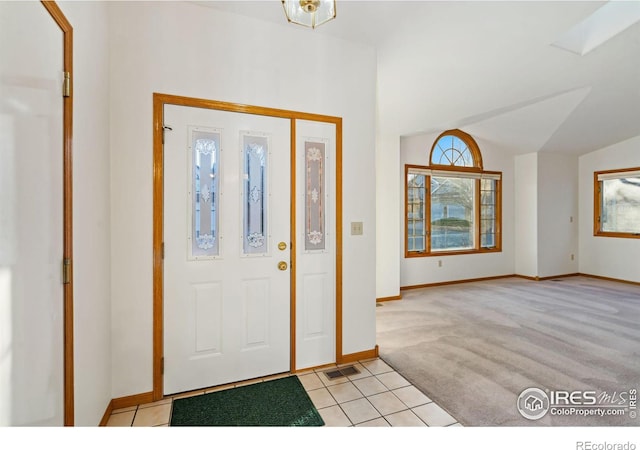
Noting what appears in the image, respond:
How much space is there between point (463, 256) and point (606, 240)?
306 centimetres

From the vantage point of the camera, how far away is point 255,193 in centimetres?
245

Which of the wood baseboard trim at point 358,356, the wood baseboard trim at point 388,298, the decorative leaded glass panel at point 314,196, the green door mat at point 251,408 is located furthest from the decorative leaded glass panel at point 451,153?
the green door mat at point 251,408

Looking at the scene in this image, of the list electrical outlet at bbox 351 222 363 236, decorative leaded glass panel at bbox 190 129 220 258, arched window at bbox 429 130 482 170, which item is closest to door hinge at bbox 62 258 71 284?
decorative leaded glass panel at bbox 190 129 220 258

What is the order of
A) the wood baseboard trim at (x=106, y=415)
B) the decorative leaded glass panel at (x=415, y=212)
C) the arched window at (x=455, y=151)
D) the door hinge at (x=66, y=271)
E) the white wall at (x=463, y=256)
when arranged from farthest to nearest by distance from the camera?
the arched window at (x=455, y=151) < the decorative leaded glass panel at (x=415, y=212) < the white wall at (x=463, y=256) < the wood baseboard trim at (x=106, y=415) < the door hinge at (x=66, y=271)

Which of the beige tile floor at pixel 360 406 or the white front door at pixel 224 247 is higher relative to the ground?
the white front door at pixel 224 247

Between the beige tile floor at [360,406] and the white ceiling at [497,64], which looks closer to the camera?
the beige tile floor at [360,406]

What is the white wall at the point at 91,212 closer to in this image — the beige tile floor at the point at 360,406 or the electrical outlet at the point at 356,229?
the beige tile floor at the point at 360,406

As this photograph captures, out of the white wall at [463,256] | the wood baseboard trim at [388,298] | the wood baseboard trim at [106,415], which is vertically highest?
the white wall at [463,256]

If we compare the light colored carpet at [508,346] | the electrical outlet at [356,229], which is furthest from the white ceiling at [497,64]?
the light colored carpet at [508,346]

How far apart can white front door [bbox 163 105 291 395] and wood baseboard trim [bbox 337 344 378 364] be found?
0.49 meters

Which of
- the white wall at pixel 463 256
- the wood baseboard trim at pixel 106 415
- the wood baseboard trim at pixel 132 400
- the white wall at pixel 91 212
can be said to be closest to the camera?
the white wall at pixel 91 212

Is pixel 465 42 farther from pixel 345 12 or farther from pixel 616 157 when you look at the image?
pixel 616 157

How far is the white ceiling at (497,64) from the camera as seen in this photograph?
2.57 m

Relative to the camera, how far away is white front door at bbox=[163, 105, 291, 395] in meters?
2.23
